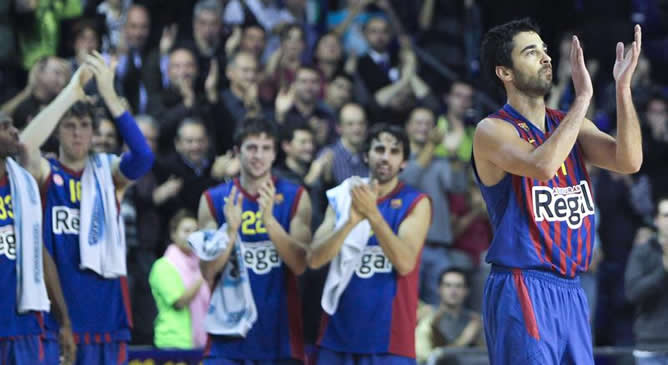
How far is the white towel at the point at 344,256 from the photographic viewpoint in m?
8.30

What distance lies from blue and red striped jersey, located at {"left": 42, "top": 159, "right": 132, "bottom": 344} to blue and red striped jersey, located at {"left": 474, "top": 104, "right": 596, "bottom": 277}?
2962 mm

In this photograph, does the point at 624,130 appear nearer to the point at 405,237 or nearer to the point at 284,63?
the point at 405,237

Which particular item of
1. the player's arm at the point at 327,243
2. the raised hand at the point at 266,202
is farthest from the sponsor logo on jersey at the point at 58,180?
the player's arm at the point at 327,243

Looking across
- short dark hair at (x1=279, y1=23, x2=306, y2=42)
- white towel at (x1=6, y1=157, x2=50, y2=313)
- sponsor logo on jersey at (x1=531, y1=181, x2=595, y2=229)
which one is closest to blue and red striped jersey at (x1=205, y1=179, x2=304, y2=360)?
white towel at (x1=6, y1=157, x2=50, y2=313)

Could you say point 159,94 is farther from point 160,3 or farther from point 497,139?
point 497,139

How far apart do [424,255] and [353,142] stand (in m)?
1.32

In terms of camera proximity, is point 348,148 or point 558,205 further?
point 348,148

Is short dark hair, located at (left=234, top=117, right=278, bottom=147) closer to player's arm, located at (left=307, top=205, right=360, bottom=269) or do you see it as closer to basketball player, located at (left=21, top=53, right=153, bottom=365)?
basketball player, located at (left=21, top=53, right=153, bottom=365)

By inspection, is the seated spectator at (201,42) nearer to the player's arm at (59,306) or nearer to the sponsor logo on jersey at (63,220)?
the sponsor logo on jersey at (63,220)

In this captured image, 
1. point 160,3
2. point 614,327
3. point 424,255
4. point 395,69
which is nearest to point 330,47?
point 395,69

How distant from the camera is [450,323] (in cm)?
1140

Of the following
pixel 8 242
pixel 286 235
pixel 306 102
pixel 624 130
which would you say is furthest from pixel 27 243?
pixel 306 102

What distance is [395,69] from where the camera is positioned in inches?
584

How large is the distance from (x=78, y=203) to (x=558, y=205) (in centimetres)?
348
